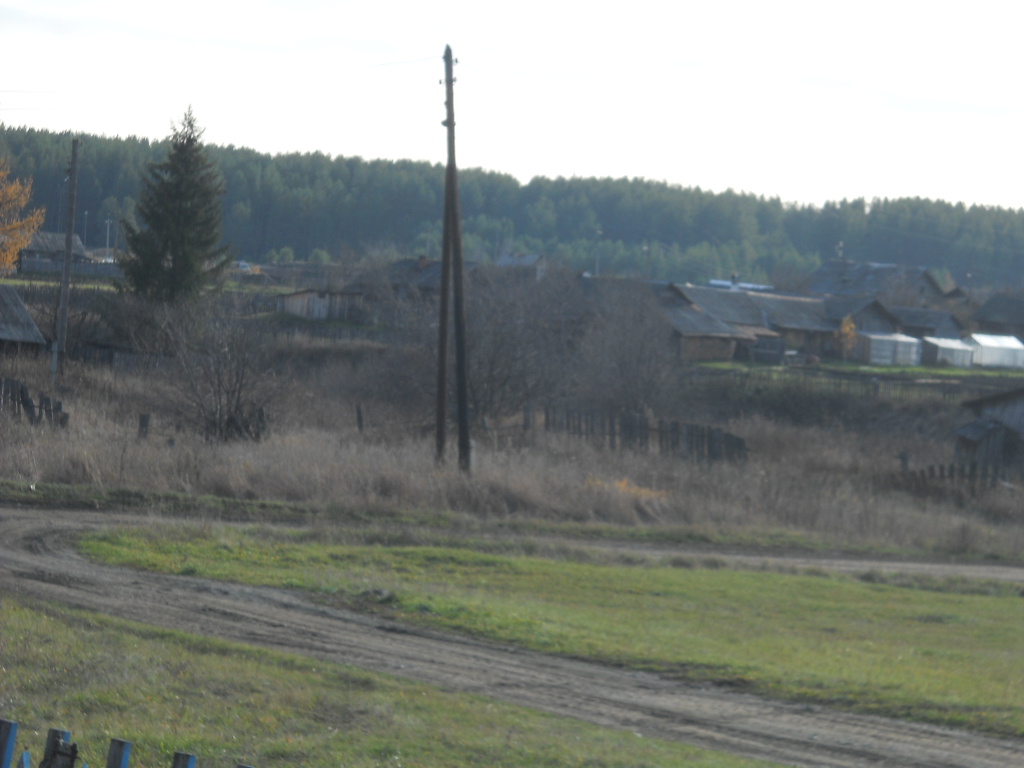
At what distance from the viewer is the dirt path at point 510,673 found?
7.28 meters

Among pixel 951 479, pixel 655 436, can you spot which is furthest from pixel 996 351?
pixel 655 436

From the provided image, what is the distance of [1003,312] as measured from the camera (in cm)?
8731

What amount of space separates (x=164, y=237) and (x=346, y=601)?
3294 cm

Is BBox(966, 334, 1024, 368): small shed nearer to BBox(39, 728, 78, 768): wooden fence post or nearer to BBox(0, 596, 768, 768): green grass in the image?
BBox(0, 596, 768, 768): green grass

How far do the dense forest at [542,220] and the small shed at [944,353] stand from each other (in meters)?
39.7

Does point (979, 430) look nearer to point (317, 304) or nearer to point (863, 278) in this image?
point (317, 304)

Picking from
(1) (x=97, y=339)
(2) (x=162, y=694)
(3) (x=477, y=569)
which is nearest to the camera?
(2) (x=162, y=694)

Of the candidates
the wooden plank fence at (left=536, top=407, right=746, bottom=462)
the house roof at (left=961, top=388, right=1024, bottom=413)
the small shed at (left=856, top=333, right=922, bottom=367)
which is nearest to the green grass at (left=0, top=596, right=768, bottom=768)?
the wooden plank fence at (left=536, top=407, right=746, bottom=462)

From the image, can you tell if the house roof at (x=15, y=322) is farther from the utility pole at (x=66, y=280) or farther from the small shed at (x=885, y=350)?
the small shed at (x=885, y=350)

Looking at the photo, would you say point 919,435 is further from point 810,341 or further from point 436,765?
point 436,765

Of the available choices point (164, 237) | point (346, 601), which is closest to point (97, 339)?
point (164, 237)

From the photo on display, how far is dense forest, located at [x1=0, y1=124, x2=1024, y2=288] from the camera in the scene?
80312 mm

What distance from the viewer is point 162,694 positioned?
6.73 meters

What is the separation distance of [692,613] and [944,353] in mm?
71088
